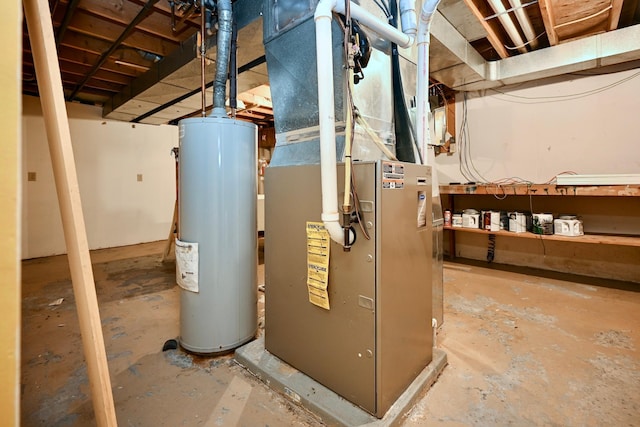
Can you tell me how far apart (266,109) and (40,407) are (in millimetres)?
4671

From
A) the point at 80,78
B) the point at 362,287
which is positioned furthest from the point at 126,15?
the point at 362,287

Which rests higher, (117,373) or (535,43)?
(535,43)

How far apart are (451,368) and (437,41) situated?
2.39 meters

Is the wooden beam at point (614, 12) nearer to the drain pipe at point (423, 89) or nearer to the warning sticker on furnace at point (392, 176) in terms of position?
the drain pipe at point (423, 89)

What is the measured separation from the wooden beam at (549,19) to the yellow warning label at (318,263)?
8.10ft

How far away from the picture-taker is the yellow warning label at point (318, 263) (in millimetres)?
1290

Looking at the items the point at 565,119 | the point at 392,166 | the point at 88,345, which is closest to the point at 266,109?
the point at 565,119

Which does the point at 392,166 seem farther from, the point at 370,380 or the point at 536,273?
the point at 536,273

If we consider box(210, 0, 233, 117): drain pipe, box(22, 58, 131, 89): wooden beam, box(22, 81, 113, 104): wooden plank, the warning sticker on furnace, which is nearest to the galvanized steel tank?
box(210, 0, 233, 117): drain pipe

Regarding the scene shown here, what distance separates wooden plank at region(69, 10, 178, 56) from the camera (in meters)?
2.61

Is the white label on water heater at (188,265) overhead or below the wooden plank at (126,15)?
below

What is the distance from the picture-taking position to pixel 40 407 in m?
1.33

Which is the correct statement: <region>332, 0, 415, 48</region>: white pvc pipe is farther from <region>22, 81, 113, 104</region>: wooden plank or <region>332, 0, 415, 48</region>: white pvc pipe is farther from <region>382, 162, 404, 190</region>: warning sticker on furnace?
<region>22, 81, 113, 104</region>: wooden plank

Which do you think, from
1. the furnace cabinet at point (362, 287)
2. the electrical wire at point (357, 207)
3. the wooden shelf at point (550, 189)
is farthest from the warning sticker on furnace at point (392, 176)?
the wooden shelf at point (550, 189)
